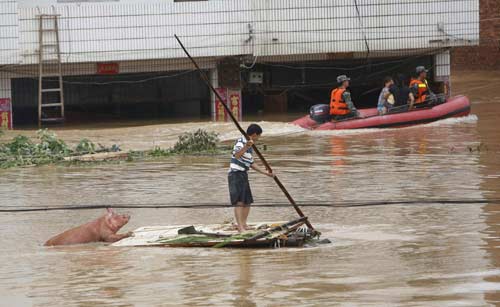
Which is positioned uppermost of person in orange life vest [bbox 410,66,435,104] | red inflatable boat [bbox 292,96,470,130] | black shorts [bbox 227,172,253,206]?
person in orange life vest [bbox 410,66,435,104]

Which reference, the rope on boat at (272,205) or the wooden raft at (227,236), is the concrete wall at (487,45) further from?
the wooden raft at (227,236)

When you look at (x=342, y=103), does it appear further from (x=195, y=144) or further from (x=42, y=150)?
(x=42, y=150)

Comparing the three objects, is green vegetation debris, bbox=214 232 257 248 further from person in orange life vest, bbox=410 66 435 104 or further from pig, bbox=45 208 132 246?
person in orange life vest, bbox=410 66 435 104

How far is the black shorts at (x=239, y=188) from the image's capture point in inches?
477

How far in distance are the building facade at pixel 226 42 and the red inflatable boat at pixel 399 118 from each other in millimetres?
2748

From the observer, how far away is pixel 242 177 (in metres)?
12.2

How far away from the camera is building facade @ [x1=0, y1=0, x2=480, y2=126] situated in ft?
86.7

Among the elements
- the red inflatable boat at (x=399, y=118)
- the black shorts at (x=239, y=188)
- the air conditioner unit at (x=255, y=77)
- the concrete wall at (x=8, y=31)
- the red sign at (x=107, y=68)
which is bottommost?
the black shorts at (x=239, y=188)

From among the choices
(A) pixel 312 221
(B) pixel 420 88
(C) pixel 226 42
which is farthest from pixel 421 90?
(A) pixel 312 221

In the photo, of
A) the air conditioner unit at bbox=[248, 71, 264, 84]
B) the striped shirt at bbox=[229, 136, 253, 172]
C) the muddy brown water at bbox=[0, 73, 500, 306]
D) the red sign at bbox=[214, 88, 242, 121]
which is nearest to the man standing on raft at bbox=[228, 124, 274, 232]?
the striped shirt at bbox=[229, 136, 253, 172]

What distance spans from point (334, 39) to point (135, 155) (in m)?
8.24

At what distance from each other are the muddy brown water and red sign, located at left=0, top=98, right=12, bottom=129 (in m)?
4.47

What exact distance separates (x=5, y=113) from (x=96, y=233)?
14.9m

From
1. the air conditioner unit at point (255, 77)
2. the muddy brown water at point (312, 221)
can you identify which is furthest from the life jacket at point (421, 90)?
the air conditioner unit at point (255, 77)
